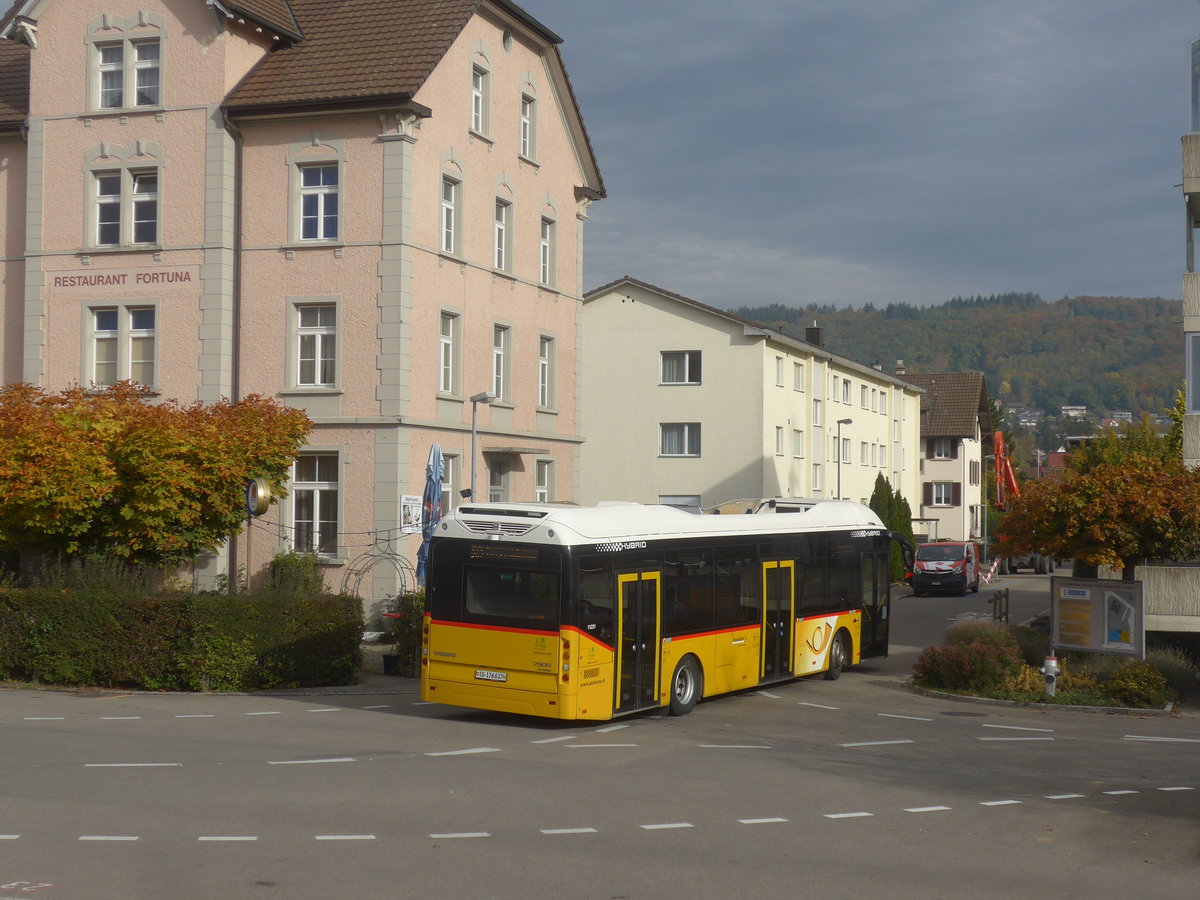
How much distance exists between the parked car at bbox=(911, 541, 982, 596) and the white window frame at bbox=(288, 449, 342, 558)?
26.3m

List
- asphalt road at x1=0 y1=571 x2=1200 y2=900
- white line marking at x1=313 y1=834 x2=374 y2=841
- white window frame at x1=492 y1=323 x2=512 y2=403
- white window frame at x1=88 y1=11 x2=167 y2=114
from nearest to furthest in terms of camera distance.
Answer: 1. asphalt road at x1=0 y1=571 x2=1200 y2=900
2. white line marking at x1=313 y1=834 x2=374 y2=841
3. white window frame at x1=88 y1=11 x2=167 y2=114
4. white window frame at x1=492 y1=323 x2=512 y2=403

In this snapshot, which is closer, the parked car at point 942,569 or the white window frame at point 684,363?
the parked car at point 942,569

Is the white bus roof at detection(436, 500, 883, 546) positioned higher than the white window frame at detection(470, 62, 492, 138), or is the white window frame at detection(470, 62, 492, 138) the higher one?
the white window frame at detection(470, 62, 492, 138)

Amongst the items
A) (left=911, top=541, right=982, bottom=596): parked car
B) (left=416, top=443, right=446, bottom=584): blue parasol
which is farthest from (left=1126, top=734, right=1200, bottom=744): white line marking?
(left=911, top=541, right=982, bottom=596): parked car

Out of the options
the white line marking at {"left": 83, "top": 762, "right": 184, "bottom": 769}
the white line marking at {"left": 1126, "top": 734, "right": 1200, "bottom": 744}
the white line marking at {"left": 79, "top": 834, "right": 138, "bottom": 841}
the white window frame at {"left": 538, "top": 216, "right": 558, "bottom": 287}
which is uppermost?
the white window frame at {"left": 538, "top": 216, "right": 558, "bottom": 287}

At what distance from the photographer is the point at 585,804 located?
11.7 m

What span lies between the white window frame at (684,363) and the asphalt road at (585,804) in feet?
115

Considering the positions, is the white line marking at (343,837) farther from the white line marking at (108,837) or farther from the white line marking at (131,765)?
the white line marking at (131,765)

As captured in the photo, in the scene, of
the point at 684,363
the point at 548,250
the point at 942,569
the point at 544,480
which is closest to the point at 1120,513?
the point at 544,480

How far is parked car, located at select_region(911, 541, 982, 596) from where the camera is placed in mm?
49219

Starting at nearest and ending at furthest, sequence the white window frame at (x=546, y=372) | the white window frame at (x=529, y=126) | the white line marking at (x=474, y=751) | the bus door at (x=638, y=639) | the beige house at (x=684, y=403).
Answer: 1. the white line marking at (x=474, y=751)
2. the bus door at (x=638, y=639)
3. the white window frame at (x=529, y=126)
4. the white window frame at (x=546, y=372)
5. the beige house at (x=684, y=403)

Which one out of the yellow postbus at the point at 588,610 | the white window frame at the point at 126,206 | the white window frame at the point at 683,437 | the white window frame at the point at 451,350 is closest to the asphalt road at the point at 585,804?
the yellow postbus at the point at 588,610

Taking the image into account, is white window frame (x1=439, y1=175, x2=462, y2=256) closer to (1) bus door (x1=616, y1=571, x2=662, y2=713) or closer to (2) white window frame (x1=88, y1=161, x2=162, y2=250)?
(2) white window frame (x1=88, y1=161, x2=162, y2=250)

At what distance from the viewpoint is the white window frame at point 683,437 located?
5328 cm
